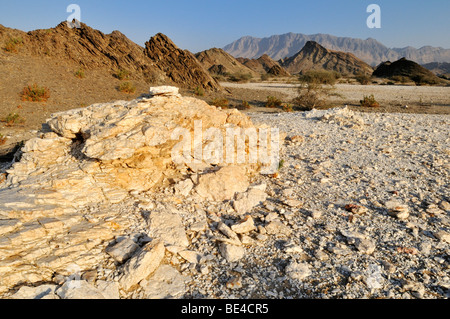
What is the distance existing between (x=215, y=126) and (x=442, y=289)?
4558mm

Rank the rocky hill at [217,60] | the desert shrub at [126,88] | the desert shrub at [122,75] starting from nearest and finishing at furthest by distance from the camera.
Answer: the desert shrub at [126,88], the desert shrub at [122,75], the rocky hill at [217,60]

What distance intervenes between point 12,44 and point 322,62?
81.2 metres

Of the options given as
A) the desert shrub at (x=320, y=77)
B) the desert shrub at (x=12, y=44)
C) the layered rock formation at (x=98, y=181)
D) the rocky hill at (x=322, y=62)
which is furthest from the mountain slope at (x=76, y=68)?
the rocky hill at (x=322, y=62)

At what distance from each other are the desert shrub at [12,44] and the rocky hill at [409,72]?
41.6 meters

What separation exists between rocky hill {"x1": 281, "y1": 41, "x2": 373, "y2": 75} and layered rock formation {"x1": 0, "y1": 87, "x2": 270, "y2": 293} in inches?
2919

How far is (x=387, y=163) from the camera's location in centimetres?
600

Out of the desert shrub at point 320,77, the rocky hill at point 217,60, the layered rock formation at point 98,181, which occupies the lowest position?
the layered rock formation at point 98,181

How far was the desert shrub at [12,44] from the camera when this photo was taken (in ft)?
60.5

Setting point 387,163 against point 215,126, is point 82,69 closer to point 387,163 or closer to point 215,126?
point 215,126

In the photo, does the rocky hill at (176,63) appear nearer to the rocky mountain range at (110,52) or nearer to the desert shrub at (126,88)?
the rocky mountain range at (110,52)

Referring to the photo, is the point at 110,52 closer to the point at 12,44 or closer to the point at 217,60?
the point at 12,44

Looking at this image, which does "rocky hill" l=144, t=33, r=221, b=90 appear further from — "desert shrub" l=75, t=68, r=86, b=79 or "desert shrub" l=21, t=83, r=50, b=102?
"desert shrub" l=21, t=83, r=50, b=102

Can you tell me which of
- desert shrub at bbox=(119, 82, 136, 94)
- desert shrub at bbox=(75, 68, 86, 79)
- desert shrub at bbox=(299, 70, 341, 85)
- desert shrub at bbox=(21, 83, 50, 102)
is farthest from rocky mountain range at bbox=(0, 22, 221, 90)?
desert shrub at bbox=(299, 70, 341, 85)

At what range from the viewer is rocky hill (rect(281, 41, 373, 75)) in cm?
7138
